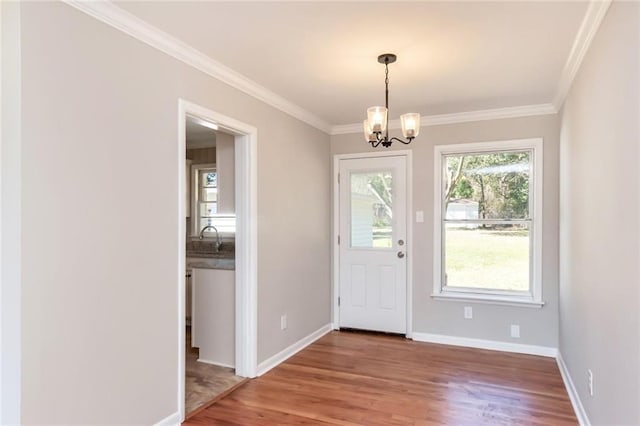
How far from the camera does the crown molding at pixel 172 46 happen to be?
2.06 meters

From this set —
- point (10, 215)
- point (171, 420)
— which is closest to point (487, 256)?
point (171, 420)

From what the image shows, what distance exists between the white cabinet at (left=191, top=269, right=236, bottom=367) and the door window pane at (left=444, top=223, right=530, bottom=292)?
230cm

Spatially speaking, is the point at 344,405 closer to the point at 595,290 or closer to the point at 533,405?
the point at 533,405

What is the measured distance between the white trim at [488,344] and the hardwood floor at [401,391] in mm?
106

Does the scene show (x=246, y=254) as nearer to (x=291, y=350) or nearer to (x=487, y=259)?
(x=291, y=350)

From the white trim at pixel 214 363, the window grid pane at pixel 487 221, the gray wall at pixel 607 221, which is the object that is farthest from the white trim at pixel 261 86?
the white trim at pixel 214 363

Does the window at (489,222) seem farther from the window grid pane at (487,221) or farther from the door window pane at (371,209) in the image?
the door window pane at (371,209)

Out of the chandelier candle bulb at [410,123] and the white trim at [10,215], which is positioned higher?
the chandelier candle bulb at [410,123]

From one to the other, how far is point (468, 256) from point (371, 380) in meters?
1.75

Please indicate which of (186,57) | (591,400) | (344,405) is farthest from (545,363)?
(186,57)

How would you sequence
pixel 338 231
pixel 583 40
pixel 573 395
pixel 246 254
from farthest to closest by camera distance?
pixel 338 231 < pixel 246 254 < pixel 573 395 < pixel 583 40

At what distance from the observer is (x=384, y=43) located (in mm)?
2533

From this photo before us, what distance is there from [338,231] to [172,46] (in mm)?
2843

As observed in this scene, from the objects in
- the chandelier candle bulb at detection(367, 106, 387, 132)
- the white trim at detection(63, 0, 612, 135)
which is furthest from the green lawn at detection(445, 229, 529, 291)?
the chandelier candle bulb at detection(367, 106, 387, 132)
